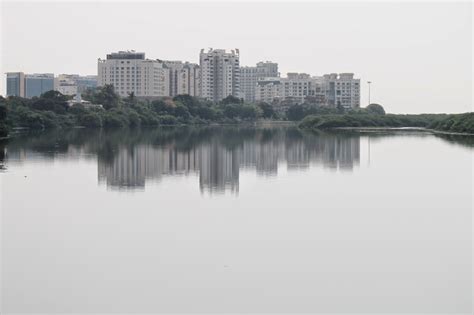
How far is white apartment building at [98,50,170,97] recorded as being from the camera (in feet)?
206

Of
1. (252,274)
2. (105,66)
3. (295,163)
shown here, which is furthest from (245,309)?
(105,66)

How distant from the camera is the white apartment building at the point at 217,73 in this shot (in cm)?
6550

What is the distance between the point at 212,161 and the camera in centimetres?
1521

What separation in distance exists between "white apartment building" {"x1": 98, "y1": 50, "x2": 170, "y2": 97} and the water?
49688 mm

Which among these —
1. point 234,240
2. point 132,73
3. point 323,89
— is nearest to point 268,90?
point 323,89

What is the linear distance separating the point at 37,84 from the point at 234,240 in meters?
76.9

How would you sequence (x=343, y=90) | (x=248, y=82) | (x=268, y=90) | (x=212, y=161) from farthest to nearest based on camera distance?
(x=248, y=82) < (x=268, y=90) < (x=343, y=90) < (x=212, y=161)

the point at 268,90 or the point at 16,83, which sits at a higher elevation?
the point at 16,83

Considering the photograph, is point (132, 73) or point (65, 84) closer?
point (132, 73)

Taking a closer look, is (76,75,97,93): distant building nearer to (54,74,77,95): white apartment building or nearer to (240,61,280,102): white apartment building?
(54,74,77,95): white apartment building

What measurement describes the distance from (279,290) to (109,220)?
3008 millimetres

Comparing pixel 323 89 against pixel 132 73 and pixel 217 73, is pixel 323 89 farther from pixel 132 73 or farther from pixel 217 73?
pixel 132 73

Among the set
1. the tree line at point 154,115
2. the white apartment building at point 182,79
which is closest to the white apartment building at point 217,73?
the white apartment building at point 182,79

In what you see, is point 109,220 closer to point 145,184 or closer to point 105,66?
point 145,184
